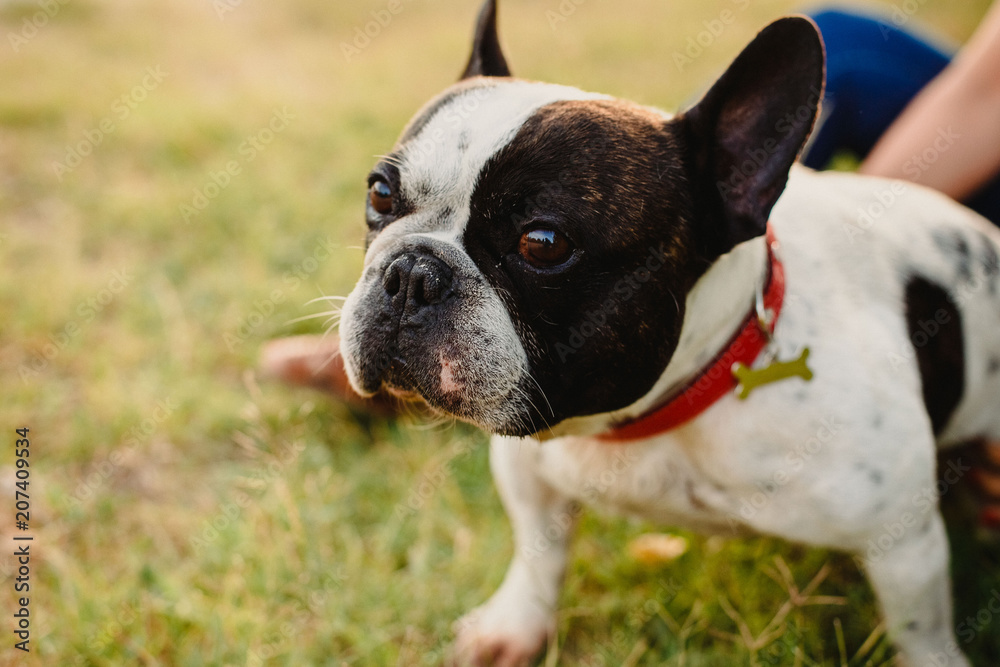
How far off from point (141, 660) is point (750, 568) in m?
1.84

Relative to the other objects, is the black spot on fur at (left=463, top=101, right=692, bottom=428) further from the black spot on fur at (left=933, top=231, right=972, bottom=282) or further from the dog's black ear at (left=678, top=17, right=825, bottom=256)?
the black spot on fur at (left=933, top=231, right=972, bottom=282)

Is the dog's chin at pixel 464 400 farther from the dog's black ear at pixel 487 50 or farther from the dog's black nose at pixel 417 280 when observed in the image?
the dog's black ear at pixel 487 50

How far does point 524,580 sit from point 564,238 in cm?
117

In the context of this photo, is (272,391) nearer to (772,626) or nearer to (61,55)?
(772,626)

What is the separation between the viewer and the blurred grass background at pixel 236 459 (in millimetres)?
2332

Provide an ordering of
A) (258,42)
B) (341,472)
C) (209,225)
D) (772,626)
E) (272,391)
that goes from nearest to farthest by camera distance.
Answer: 1. (772,626)
2. (341,472)
3. (272,391)
4. (209,225)
5. (258,42)

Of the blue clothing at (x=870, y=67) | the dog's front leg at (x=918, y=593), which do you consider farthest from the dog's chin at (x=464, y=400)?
the blue clothing at (x=870, y=67)

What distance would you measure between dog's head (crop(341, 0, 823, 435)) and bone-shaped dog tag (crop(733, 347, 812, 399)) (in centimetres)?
21

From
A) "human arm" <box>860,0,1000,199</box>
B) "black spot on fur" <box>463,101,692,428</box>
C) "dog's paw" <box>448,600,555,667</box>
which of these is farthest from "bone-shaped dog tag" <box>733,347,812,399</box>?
"human arm" <box>860,0,1000,199</box>

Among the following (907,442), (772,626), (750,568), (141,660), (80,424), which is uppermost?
(907,442)

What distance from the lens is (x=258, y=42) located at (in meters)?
7.49

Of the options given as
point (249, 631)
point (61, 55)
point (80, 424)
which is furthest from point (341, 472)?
point (61, 55)

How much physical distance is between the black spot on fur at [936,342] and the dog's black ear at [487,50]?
1.29 m

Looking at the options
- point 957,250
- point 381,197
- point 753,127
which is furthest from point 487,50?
point 957,250
